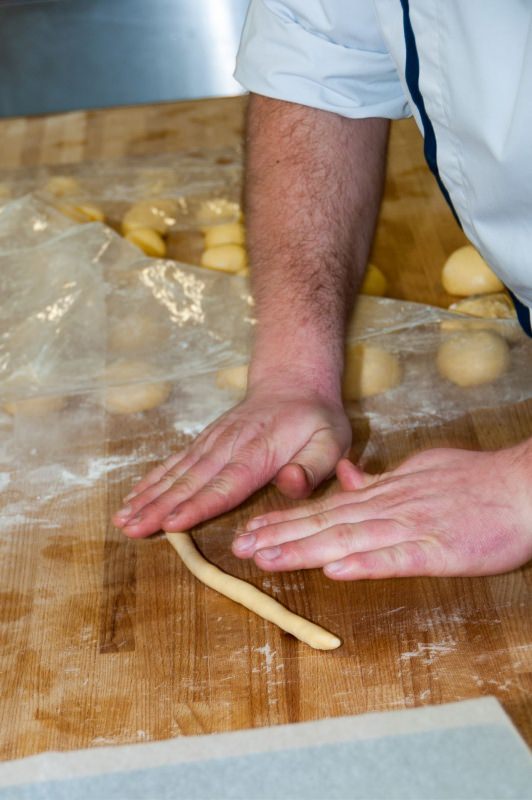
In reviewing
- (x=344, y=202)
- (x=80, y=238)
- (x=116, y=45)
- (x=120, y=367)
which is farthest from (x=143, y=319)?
(x=116, y=45)

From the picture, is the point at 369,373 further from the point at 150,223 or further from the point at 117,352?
the point at 150,223

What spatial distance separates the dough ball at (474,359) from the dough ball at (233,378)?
0.85 ft

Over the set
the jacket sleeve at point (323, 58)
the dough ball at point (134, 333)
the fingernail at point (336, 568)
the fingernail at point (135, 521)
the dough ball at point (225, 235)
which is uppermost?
the jacket sleeve at point (323, 58)

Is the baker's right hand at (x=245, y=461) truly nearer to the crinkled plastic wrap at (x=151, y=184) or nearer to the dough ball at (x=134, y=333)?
the dough ball at (x=134, y=333)

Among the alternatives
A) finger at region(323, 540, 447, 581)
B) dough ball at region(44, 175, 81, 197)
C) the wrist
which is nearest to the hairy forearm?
the wrist

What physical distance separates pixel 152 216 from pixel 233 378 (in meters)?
0.48

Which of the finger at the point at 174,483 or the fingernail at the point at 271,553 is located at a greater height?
the fingernail at the point at 271,553

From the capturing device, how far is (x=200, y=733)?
33.9 inches

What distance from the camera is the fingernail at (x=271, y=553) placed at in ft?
3.16

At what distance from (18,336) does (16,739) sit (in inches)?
27.0

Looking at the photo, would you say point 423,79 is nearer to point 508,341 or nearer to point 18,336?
point 508,341

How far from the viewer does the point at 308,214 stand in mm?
1296

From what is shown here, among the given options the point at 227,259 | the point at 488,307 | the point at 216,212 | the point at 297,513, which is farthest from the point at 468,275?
the point at 297,513

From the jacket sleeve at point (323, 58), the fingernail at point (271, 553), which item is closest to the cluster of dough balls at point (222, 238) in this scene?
the jacket sleeve at point (323, 58)
